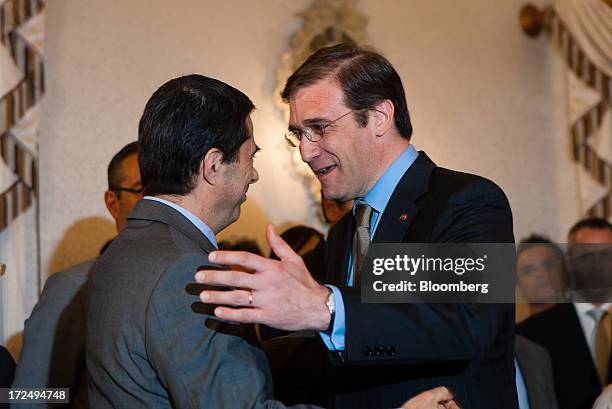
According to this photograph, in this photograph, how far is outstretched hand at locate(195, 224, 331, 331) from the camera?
5.30 ft

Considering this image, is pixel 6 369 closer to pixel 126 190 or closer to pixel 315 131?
pixel 126 190

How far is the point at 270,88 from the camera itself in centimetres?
483

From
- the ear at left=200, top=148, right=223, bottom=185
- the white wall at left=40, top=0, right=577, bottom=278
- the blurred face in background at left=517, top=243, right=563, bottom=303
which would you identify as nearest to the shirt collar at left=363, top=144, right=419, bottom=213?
the ear at left=200, top=148, right=223, bottom=185

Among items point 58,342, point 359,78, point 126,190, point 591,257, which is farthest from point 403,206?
point 591,257

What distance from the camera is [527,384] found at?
3.82 meters

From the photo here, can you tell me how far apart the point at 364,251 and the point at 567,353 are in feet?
7.53

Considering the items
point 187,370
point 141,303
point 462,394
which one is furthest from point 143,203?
point 462,394

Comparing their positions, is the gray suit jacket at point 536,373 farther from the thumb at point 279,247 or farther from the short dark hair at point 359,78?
the thumb at point 279,247

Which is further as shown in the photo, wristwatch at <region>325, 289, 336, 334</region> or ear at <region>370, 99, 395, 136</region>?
ear at <region>370, 99, 395, 136</region>

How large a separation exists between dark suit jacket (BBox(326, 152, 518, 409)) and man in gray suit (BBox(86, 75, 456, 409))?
4.9 inches

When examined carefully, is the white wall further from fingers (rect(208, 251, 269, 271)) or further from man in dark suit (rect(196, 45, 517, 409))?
fingers (rect(208, 251, 269, 271))

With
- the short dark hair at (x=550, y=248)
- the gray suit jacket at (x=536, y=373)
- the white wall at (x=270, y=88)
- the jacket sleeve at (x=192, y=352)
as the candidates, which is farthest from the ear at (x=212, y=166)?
the short dark hair at (x=550, y=248)

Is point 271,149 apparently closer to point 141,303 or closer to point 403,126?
point 403,126

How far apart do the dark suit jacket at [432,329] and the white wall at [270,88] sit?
2.18m
